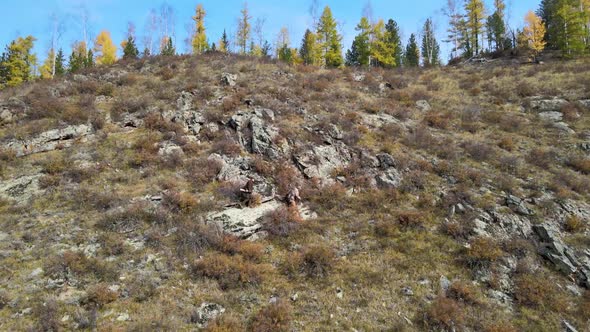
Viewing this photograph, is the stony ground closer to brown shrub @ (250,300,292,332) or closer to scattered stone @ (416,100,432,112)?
brown shrub @ (250,300,292,332)

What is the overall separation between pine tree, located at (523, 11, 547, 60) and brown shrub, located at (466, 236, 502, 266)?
43.9 meters

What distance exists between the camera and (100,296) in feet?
34.0

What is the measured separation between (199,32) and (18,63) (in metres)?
26.4

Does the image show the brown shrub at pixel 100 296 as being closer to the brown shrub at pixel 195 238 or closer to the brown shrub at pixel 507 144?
the brown shrub at pixel 195 238

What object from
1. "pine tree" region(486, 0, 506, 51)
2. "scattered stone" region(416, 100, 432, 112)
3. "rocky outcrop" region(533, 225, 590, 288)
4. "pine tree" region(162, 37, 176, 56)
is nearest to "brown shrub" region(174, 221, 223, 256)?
"rocky outcrop" region(533, 225, 590, 288)

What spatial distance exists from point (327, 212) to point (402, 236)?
3616 mm

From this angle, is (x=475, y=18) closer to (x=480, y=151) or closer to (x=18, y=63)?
(x=480, y=151)

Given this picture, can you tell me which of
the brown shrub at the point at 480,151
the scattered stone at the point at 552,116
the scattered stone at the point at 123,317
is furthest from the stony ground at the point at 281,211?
the scattered stone at the point at 552,116

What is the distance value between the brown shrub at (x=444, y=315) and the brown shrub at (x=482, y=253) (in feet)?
8.42

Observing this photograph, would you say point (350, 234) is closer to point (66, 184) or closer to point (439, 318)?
point (439, 318)

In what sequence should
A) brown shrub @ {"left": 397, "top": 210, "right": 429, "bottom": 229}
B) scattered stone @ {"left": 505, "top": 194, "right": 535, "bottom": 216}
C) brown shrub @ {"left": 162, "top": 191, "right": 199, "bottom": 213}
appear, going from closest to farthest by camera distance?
brown shrub @ {"left": 397, "top": 210, "right": 429, "bottom": 229}, brown shrub @ {"left": 162, "top": 191, "right": 199, "bottom": 213}, scattered stone @ {"left": 505, "top": 194, "right": 535, "bottom": 216}

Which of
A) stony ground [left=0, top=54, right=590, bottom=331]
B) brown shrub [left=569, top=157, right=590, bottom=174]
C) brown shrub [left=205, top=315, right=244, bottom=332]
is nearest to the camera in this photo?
brown shrub [left=205, top=315, right=244, bottom=332]

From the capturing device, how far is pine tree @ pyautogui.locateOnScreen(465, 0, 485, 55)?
178 feet

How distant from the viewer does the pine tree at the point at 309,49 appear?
54219 millimetres
